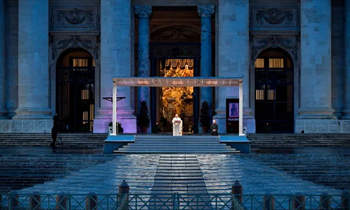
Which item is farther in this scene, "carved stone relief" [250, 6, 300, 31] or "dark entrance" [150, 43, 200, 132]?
"dark entrance" [150, 43, 200, 132]

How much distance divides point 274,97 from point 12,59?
19.1 m

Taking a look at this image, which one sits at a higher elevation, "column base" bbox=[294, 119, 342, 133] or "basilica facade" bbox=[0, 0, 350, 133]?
"basilica facade" bbox=[0, 0, 350, 133]

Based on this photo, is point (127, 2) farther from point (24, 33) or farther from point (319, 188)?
point (319, 188)

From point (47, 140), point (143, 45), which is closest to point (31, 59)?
point (143, 45)

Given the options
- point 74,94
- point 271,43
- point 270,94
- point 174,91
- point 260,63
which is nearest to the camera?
point 271,43

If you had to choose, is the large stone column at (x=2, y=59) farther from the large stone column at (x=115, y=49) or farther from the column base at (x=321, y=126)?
the column base at (x=321, y=126)

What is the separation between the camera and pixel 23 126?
45.0 m

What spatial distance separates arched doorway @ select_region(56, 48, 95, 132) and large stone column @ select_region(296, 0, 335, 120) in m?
15.5

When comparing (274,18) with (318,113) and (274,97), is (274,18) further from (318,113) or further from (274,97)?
(318,113)

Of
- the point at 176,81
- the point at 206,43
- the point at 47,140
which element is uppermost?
the point at 206,43


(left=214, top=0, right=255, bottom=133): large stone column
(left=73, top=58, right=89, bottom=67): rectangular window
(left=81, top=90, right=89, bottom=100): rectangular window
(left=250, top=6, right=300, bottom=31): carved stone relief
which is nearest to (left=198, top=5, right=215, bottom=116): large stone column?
(left=214, top=0, right=255, bottom=133): large stone column

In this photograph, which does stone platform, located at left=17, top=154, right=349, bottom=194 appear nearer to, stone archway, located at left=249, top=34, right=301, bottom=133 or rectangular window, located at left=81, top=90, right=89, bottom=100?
stone archway, located at left=249, top=34, right=301, bottom=133

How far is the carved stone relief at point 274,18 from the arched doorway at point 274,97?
7.04 feet

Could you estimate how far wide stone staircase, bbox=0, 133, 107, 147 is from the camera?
38281 mm
